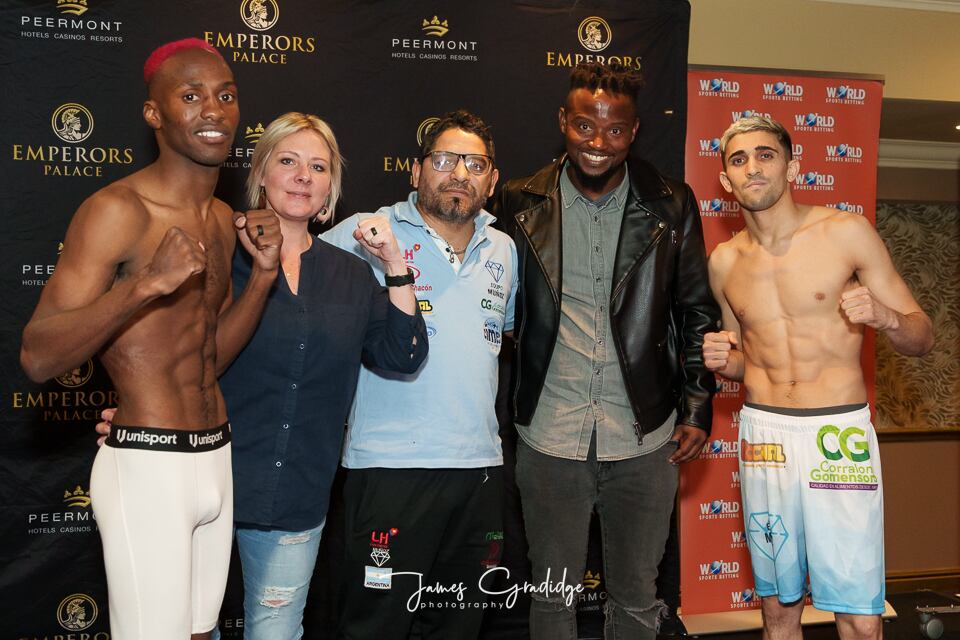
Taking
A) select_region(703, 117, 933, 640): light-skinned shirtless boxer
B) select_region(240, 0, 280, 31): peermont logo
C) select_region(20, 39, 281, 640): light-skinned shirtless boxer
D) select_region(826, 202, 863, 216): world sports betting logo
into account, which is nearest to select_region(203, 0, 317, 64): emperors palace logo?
select_region(240, 0, 280, 31): peermont logo

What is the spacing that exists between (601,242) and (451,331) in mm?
655

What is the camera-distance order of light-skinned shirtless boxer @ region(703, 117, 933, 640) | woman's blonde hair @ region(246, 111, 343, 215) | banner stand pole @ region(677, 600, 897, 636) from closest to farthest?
woman's blonde hair @ region(246, 111, 343, 215)
light-skinned shirtless boxer @ region(703, 117, 933, 640)
banner stand pole @ region(677, 600, 897, 636)

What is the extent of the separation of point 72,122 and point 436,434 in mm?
2129

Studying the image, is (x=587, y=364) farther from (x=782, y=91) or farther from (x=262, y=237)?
(x=782, y=91)

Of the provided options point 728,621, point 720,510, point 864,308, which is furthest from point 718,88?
point 728,621

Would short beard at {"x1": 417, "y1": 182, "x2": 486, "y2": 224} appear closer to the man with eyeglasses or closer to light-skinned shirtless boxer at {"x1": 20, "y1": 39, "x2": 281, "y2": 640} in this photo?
the man with eyeglasses

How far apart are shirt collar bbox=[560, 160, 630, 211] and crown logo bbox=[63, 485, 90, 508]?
89.4 inches

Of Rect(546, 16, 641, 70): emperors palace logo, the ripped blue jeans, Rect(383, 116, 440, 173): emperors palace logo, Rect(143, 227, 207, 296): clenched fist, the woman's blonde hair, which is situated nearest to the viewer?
Rect(143, 227, 207, 296): clenched fist

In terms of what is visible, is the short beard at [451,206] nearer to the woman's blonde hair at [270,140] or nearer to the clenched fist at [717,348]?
the woman's blonde hair at [270,140]

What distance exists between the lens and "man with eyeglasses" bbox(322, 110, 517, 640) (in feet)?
8.09

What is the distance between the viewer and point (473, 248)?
2672 mm

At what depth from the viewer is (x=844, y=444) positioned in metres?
2.71

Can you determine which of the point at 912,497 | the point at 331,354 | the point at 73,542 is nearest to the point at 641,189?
the point at 331,354

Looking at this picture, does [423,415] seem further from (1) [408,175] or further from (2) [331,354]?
(1) [408,175]
